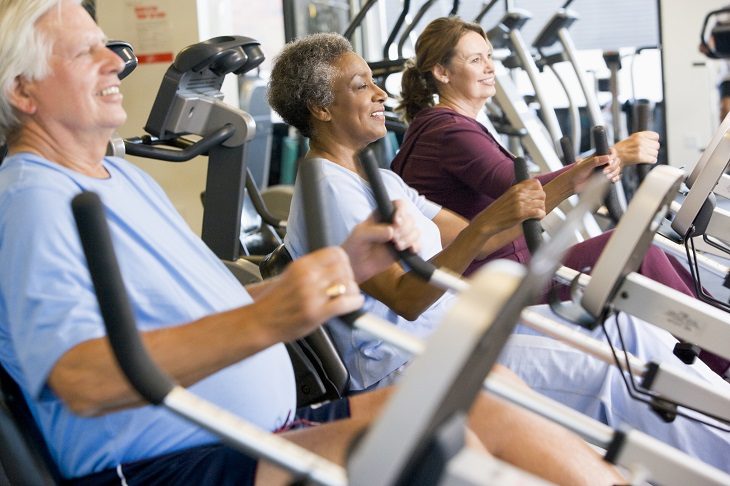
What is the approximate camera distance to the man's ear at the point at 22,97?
5.14 ft

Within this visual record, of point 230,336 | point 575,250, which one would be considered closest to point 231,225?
point 575,250

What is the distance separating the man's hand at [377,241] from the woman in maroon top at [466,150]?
1.05 metres

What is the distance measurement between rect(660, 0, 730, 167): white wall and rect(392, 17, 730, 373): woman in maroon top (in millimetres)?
3984

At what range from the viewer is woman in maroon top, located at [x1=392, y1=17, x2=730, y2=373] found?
2.65 m

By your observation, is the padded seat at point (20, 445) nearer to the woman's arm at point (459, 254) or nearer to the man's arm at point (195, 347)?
the man's arm at point (195, 347)

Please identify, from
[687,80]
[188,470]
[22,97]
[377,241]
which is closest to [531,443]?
[377,241]

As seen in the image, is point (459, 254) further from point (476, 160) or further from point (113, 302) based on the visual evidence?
point (113, 302)

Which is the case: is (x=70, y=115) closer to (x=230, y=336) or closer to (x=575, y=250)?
(x=230, y=336)

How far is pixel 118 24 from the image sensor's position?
5.39m

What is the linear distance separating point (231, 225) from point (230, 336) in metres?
1.93

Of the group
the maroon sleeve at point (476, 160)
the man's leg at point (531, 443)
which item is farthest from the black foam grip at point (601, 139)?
the man's leg at point (531, 443)

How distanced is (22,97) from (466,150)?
5.05ft

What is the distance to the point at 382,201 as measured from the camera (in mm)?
1476

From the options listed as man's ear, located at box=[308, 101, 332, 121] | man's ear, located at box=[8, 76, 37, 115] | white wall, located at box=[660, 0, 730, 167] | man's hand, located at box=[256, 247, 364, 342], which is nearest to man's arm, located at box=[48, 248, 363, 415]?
man's hand, located at box=[256, 247, 364, 342]
